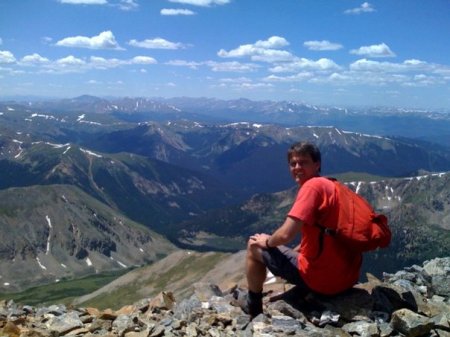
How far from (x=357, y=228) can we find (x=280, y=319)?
10.7ft

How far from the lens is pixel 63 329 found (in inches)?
560

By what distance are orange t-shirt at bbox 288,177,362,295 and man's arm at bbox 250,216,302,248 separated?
16 cm

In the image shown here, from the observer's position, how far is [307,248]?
13.3 metres

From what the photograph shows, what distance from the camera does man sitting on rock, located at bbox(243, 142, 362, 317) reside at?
12.6 meters

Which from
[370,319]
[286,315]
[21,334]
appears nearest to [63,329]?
[21,334]

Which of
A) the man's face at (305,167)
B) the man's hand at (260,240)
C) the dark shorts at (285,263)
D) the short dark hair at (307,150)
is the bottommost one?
the dark shorts at (285,263)

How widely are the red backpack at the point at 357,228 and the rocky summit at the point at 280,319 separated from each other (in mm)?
2137

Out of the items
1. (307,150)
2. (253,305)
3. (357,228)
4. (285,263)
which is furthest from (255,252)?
(307,150)

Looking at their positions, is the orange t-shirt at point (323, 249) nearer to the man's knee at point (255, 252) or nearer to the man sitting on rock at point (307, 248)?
the man sitting on rock at point (307, 248)

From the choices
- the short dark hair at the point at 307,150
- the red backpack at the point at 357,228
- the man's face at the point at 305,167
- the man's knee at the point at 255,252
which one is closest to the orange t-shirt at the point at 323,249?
the red backpack at the point at 357,228

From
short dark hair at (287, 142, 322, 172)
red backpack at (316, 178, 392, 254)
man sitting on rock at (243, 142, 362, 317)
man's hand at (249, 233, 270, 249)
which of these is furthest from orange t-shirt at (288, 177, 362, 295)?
man's hand at (249, 233, 270, 249)

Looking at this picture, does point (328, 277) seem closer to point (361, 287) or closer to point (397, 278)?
point (361, 287)

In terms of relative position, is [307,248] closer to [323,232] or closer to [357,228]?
[323,232]

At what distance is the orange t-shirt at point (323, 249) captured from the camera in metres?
12.5
